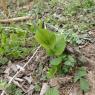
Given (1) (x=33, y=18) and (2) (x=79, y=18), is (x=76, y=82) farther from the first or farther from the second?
(1) (x=33, y=18)

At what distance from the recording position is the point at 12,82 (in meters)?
3.00

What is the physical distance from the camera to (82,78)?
2.81m

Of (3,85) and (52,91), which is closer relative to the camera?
(52,91)

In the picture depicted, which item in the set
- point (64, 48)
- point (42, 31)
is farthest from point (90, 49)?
point (42, 31)

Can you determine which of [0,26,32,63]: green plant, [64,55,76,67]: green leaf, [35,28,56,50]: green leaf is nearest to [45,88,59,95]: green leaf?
[64,55,76,67]: green leaf

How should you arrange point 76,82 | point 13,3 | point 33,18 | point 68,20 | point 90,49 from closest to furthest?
1. point 76,82
2. point 90,49
3. point 68,20
4. point 33,18
5. point 13,3

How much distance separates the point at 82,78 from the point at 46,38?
553 mm

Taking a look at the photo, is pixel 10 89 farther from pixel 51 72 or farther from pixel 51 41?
pixel 51 41

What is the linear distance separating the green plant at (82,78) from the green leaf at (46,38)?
39cm

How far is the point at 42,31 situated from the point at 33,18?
1.32 metres

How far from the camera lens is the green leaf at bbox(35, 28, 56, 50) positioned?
291 centimetres

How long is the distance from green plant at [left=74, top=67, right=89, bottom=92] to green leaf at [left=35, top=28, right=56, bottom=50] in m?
0.39

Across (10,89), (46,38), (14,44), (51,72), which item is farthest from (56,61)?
(14,44)

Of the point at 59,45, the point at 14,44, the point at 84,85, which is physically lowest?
the point at 84,85
